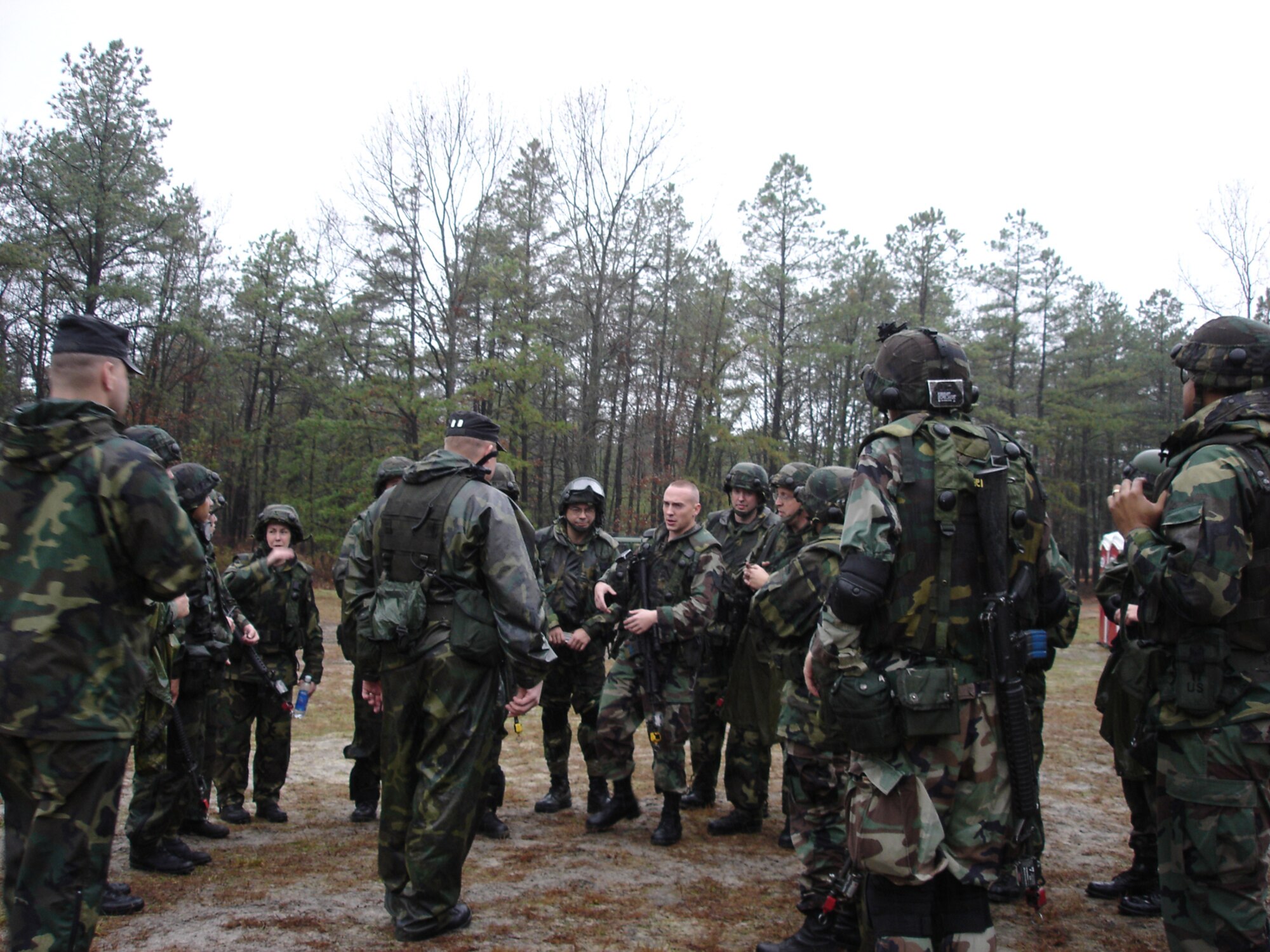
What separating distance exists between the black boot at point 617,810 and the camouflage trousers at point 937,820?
3.25 m

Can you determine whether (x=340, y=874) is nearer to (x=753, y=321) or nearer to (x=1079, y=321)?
(x=753, y=321)

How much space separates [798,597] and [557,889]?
220 centimetres

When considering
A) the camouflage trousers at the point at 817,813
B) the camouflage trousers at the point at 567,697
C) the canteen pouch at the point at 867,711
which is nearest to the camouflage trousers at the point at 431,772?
the camouflage trousers at the point at 817,813

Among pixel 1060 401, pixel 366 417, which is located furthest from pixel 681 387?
pixel 1060 401

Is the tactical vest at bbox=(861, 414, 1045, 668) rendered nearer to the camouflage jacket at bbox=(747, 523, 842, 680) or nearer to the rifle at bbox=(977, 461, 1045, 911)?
the rifle at bbox=(977, 461, 1045, 911)

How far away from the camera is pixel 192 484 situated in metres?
5.10

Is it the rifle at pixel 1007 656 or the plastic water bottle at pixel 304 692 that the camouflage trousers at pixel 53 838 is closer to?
the rifle at pixel 1007 656

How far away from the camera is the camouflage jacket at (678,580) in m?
5.79

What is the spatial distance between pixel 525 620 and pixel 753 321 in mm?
28960

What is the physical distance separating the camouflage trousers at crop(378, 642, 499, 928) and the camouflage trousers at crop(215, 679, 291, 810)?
7.46ft

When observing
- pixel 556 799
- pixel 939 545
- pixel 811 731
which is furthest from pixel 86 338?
pixel 556 799

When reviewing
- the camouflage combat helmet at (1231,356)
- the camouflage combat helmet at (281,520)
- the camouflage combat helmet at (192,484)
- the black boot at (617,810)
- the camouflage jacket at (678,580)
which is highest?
the camouflage combat helmet at (1231,356)

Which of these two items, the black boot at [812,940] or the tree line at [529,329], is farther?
the tree line at [529,329]

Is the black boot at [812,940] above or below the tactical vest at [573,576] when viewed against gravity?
below
